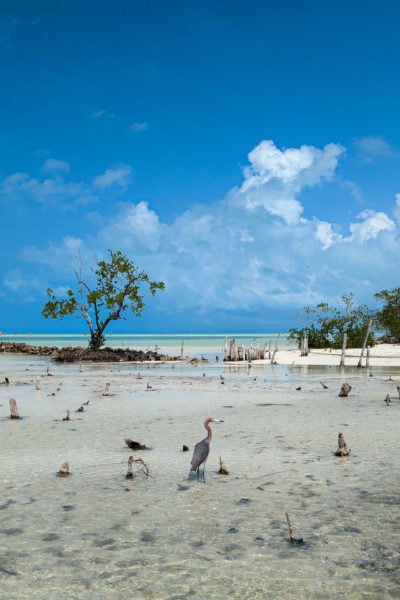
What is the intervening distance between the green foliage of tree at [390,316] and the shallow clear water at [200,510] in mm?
48210

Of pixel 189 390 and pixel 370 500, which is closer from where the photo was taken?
pixel 370 500

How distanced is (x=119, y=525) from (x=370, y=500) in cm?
369

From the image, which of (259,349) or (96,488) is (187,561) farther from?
(259,349)

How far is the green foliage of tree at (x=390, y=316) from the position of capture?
62269mm

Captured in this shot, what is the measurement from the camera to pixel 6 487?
30.3 feet

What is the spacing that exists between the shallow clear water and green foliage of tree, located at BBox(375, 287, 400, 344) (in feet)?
158

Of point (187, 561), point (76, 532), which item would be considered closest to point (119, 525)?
point (76, 532)

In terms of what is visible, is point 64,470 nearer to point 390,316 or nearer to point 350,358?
point 350,358

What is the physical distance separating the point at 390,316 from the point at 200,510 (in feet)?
195

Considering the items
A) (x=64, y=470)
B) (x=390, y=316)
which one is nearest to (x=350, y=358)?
(x=390, y=316)

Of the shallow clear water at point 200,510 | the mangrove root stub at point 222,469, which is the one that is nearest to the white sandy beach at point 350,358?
the shallow clear water at point 200,510

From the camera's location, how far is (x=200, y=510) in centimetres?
804

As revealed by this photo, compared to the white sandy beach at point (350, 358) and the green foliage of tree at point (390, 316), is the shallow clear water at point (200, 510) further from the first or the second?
the green foliage of tree at point (390, 316)

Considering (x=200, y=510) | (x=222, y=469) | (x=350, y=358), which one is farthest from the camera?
(x=350, y=358)
